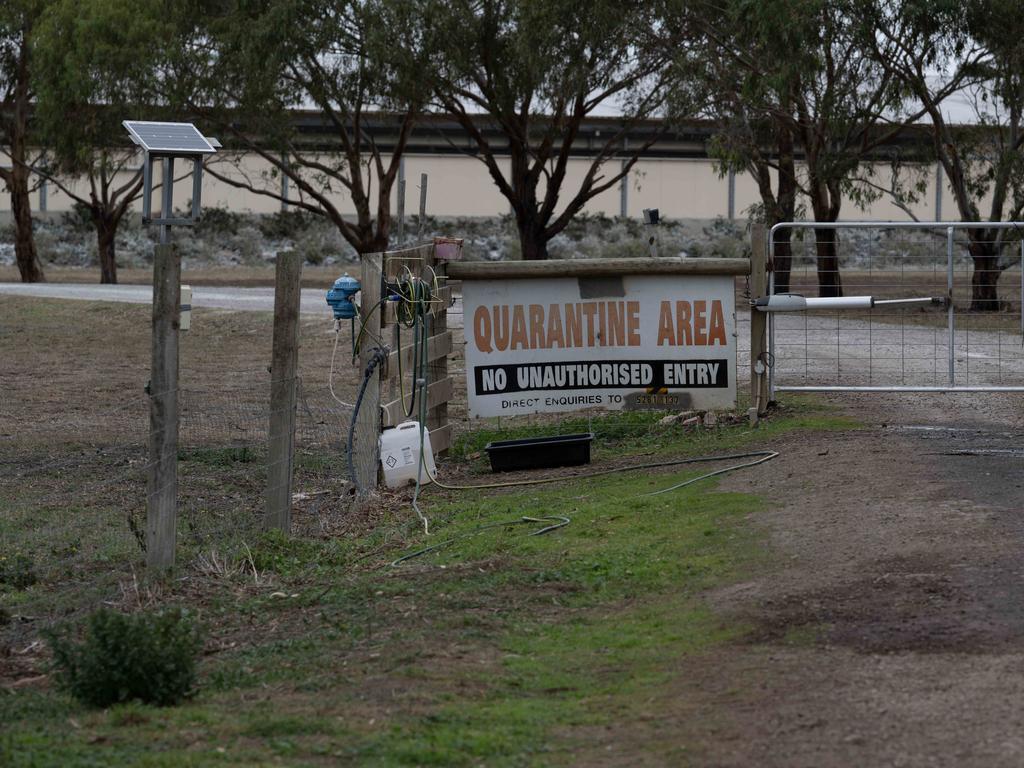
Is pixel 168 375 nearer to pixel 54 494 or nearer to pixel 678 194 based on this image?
pixel 54 494

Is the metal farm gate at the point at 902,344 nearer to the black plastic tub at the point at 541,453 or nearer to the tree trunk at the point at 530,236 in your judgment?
the black plastic tub at the point at 541,453

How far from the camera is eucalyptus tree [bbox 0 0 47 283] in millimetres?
39438

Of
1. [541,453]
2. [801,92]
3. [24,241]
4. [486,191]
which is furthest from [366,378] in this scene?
[486,191]

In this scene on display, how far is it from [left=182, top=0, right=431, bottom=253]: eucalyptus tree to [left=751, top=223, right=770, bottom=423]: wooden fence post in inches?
898

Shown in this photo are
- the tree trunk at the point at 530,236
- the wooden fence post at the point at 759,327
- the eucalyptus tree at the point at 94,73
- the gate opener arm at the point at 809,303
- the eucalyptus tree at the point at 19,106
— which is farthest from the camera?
the eucalyptus tree at the point at 19,106

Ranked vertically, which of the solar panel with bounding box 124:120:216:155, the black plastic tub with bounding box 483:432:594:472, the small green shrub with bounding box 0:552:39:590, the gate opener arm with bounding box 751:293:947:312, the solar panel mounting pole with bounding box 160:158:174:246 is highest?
the solar panel with bounding box 124:120:216:155

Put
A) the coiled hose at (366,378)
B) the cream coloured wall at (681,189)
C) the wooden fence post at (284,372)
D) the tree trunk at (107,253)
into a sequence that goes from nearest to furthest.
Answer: the wooden fence post at (284,372) → the coiled hose at (366,378) → the tree trunk at (107,253) → the cream coloured wall at (681,189)

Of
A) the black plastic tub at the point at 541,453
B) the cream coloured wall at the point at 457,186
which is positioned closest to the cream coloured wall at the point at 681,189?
the cream coloured wall at the point at 457,186

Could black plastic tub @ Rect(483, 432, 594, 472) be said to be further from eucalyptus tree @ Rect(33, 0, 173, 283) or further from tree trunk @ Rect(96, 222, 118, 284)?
tree trunk @ Rect(96, 222, 118, 284)

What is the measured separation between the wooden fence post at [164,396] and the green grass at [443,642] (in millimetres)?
385

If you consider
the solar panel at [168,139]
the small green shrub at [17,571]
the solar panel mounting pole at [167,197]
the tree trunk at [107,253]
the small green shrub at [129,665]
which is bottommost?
the small green shrub at [17,571]

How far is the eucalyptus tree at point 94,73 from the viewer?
1369 inches

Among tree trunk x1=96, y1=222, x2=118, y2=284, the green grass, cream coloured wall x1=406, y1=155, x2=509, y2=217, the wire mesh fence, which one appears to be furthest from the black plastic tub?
cream coloured wall x1=406, y1=155, x2=509, y2=217

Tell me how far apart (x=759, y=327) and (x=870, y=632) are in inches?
238
